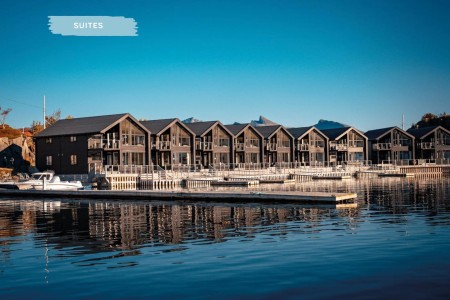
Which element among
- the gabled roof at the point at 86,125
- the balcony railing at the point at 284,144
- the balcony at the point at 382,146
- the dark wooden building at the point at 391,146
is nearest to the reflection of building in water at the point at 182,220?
the gabled roof at the point at 86,125

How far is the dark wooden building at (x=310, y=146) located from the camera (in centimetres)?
8438

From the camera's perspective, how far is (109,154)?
5903cm

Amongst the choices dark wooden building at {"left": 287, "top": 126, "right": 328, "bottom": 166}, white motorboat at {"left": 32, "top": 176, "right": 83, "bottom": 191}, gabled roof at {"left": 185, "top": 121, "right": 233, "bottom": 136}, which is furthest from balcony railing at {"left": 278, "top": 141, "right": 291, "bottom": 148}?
white motorboat at {"left": 32, "top": 176, "right": 83, "bottom": 191}

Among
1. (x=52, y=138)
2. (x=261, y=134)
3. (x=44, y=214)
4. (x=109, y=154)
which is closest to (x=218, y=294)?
(x=44, y=214)

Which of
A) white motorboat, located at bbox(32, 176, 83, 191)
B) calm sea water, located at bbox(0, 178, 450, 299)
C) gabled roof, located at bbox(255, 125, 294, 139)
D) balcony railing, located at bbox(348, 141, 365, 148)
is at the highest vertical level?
gabled roof, located at bbox(255, 125, 294, 139)

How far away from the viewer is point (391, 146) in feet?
308

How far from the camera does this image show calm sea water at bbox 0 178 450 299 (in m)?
11.7

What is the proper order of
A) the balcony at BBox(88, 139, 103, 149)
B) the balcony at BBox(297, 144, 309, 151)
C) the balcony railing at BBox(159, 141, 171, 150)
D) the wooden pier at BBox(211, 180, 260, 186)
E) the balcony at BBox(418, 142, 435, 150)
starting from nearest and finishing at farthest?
the wooden pier at BBox(211, 180, 260, 186)
the balcony at BBox(88, 139, 103, 149)
the balcony railing at BBox(159, 141, 171, 150)
the balcony at BBox(297, 144, 309, 151)
the balcony at BBox(418, 142, 435, 150)

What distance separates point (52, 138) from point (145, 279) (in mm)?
51352

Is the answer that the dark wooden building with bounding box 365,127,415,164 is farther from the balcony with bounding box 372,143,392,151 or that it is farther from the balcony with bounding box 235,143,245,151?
the balcony with bounding box 235,143,245,151

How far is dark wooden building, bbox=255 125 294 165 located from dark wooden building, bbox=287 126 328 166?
80.7 inches

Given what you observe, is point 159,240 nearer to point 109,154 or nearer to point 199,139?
point 109,154

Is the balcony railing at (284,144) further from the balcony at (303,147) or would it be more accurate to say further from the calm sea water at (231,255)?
the calm sea water at (231,255)

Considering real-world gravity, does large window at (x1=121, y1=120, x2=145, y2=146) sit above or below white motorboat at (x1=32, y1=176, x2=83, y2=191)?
above
